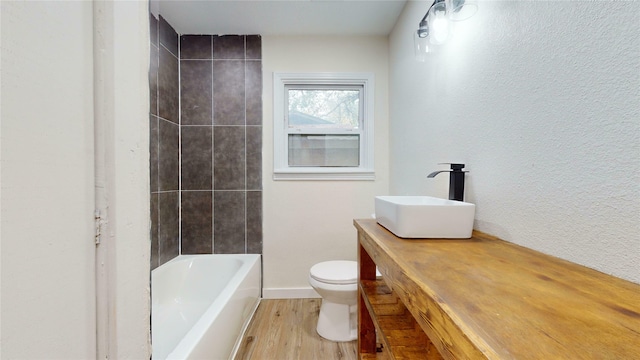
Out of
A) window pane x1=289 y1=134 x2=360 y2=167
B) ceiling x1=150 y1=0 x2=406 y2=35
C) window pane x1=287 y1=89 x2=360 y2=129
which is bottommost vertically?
window pane x1=289 y1=134 x2=360 y2=167

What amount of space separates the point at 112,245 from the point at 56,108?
0.80 ft

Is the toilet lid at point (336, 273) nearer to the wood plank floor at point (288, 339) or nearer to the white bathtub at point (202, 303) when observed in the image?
the wood plank floor at point (288, 339)

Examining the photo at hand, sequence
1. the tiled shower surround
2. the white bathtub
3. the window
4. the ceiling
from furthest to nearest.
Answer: the window < the tiled shower surround < the ceiling < the white bathtub

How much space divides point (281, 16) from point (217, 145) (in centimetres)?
123

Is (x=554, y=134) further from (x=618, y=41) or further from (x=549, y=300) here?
(x=549, y=300)

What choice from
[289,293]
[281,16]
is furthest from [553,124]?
[289,293]

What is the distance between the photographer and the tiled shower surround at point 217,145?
2.44 m

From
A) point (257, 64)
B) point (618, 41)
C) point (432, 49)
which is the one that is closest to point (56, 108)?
point (618, 41)

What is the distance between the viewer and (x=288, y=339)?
6.07 ft

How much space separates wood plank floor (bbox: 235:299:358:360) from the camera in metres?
1.69

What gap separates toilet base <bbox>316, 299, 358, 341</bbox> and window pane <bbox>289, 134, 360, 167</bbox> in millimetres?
1263

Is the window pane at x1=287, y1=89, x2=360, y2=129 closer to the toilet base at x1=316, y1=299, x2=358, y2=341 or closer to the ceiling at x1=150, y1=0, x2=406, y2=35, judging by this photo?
the ceiling at x1=150, y1=0, x2=406, y2=35

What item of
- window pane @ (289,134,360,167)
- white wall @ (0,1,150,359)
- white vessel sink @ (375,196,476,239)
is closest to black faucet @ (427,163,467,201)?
white vessel sink @ (375,196,476,239)

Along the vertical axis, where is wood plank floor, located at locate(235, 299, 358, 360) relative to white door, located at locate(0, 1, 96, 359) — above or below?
below
